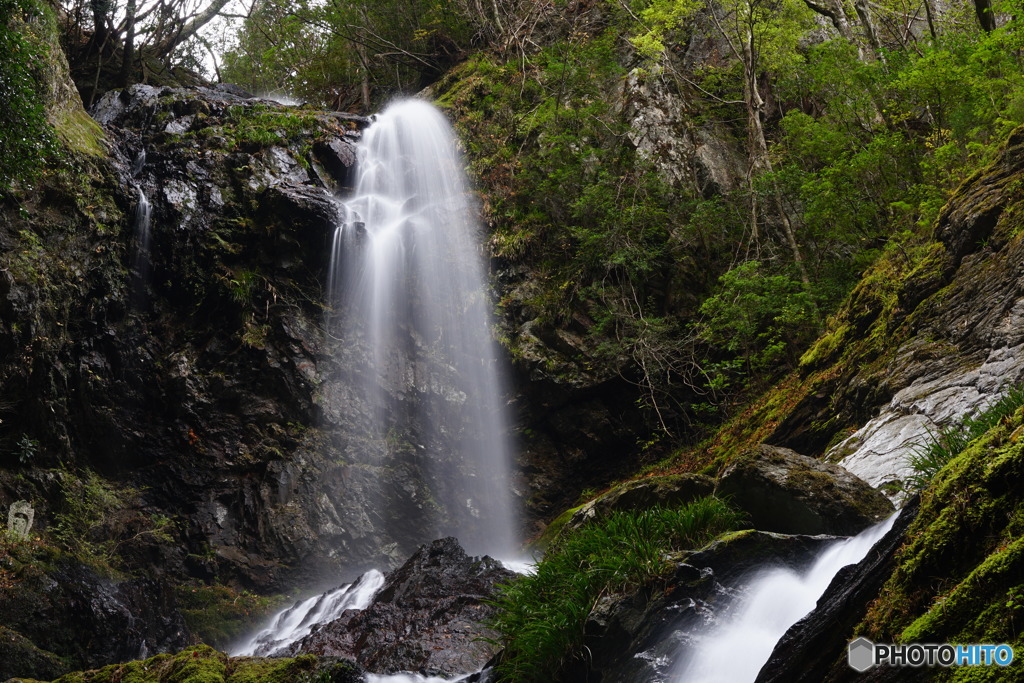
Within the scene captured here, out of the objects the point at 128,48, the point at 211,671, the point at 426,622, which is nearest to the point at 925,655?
the point at 211,671

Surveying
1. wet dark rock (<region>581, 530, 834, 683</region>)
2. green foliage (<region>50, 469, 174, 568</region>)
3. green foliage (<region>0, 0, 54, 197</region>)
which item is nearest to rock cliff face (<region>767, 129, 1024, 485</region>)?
wet dark rock (<region>581, 530, 834, 683</region>)

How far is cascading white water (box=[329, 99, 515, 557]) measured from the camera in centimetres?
1197

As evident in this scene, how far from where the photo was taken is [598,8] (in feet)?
52.7

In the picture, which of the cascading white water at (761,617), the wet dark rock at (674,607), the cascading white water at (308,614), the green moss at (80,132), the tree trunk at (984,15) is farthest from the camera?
the green moss at (80,132)

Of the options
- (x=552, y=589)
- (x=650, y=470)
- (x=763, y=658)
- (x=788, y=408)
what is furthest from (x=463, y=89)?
(x=763, y=658)

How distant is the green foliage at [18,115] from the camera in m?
8.95

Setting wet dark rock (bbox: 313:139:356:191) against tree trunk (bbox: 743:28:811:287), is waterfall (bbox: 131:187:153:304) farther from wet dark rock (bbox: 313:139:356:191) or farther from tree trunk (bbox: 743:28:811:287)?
tree trunk (bbox: 743:28:811:287)

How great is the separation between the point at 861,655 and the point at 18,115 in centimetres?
1135

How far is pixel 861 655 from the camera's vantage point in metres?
2.52

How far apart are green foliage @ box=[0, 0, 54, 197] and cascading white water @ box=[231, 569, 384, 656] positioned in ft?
23.4

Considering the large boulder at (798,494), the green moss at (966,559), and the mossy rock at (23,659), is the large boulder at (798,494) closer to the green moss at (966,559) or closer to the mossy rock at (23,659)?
the green moss at (966,559)

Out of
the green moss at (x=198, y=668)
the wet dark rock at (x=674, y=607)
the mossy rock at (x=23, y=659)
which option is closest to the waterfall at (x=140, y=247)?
the mossy rock at (x=23, y=659)

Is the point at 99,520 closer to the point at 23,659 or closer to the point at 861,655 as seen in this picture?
the point at 23,659

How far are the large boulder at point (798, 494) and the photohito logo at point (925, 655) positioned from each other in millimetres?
2011
